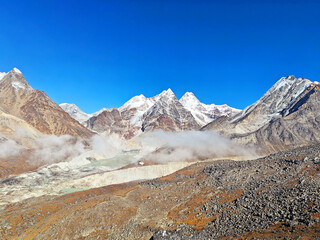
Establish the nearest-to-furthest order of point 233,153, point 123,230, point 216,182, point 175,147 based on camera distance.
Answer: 1. point 123,230
2. point 216,182
3. point 233,153
4. point 175,147

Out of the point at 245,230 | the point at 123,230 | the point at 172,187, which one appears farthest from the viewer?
the point at 172,187

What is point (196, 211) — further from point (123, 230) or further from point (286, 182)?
point (286, 182)

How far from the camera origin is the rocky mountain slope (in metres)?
31.9

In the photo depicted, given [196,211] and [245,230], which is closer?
[245,230]

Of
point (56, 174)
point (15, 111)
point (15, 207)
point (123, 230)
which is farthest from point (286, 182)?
point (15, 111)

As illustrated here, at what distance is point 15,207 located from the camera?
202 feet

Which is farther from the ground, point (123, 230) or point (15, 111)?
point (15, 111)

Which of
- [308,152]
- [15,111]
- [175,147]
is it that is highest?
[15,111]

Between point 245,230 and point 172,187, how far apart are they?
1125 inches

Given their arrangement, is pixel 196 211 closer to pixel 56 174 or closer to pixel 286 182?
pixel 286 182

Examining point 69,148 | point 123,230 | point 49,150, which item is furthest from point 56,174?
point 123,230

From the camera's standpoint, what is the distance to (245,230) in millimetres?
31641

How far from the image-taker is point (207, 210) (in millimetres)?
42188

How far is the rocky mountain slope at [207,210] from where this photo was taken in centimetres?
3192
